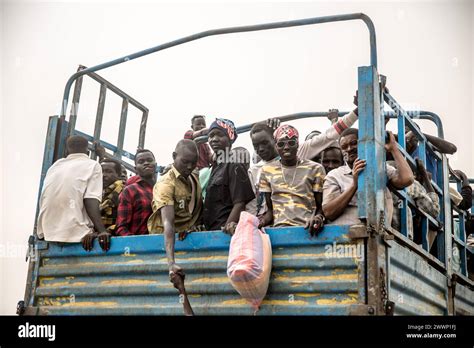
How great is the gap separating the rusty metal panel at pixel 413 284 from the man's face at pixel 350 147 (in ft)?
1.73

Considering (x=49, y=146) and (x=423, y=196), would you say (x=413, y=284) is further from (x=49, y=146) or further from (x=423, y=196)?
(x=49, y=146)

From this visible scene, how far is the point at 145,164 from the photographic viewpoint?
4414mm

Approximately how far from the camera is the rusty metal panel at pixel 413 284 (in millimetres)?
3184

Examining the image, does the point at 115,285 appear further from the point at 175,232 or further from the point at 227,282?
the point at 227,282

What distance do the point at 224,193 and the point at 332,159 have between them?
0.76m

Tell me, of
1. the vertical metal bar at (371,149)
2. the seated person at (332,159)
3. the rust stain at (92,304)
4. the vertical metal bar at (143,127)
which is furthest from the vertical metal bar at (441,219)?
the vertical metal bar at (143,127)

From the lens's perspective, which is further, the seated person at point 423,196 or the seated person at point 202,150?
the seated person at point 202,150

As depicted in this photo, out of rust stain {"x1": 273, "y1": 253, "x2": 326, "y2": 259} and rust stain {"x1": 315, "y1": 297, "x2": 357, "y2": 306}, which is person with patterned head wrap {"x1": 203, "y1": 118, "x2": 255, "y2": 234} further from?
rust stain {"x1": 315, "y1": 297, "x2": 357, "y2": 306}

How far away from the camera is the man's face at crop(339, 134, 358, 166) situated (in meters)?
3.57

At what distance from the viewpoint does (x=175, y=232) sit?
362 cm

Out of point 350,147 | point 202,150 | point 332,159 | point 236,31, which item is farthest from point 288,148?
point 202,150

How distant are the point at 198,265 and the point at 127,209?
86cm

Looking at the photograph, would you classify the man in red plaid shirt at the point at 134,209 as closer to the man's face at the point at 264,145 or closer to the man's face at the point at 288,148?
the man's face at the point at 264,145
